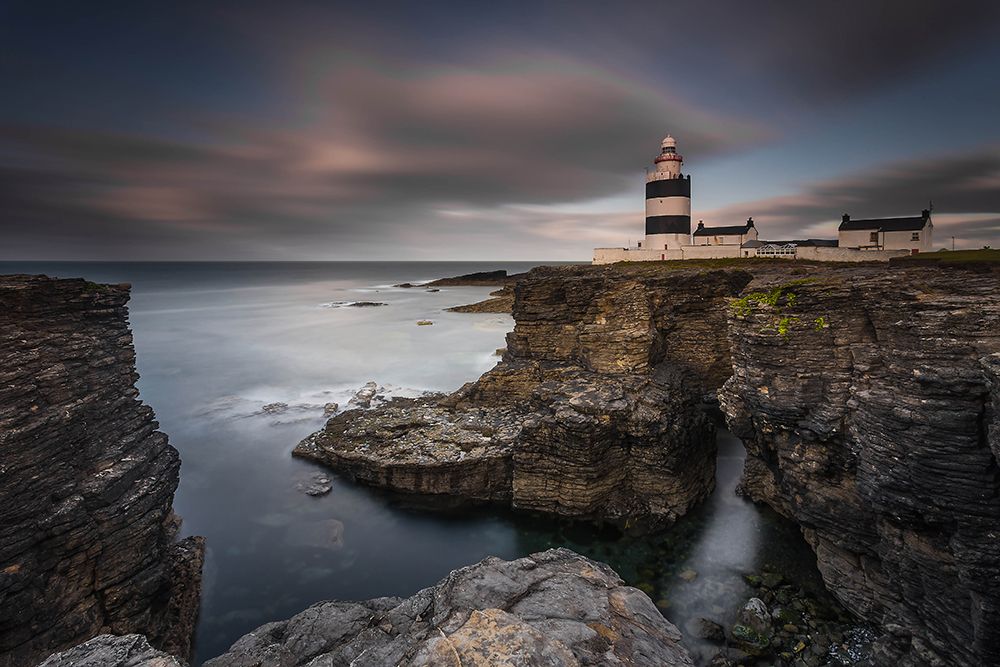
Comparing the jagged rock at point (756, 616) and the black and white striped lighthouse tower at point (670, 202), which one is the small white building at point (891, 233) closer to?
the black and white striped lighthouse tower at point (670, 202)

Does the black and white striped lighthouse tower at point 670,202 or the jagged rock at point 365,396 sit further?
the black and white striped lighthouse tower at point 670,202

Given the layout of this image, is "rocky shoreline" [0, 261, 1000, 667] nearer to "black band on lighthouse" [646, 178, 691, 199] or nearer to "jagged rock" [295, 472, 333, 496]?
"jagged rock" [295, 472, 333, 496]

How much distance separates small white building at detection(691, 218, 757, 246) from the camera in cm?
3803

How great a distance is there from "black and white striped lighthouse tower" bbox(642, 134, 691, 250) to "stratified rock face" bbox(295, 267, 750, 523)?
1304 cm

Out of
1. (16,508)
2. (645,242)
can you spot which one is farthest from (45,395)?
(645,242)

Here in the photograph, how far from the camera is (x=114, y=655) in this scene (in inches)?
189

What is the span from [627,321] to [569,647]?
1484 cm

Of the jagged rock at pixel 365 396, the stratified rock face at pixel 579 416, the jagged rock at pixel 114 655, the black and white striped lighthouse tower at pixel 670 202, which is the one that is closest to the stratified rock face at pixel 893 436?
the stratified rock face at pixel 579 416

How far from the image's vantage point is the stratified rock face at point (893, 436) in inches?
286

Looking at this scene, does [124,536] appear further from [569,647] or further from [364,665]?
[569,647]

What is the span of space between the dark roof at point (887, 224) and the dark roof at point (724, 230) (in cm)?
633

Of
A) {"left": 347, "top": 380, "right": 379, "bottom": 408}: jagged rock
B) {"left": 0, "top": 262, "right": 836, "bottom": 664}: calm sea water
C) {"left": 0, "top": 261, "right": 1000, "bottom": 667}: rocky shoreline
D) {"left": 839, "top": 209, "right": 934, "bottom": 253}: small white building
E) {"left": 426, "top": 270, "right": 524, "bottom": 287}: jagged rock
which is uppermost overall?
{"left": 839, "top": 209, "right": 934, "bottom": 253}: small white building

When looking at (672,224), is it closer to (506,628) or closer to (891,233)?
(891,233)

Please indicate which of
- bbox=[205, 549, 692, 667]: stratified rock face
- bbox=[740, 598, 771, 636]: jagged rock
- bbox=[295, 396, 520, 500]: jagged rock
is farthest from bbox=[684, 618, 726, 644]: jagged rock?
bbox=[295, 396, 520, 500]: jagged rock
